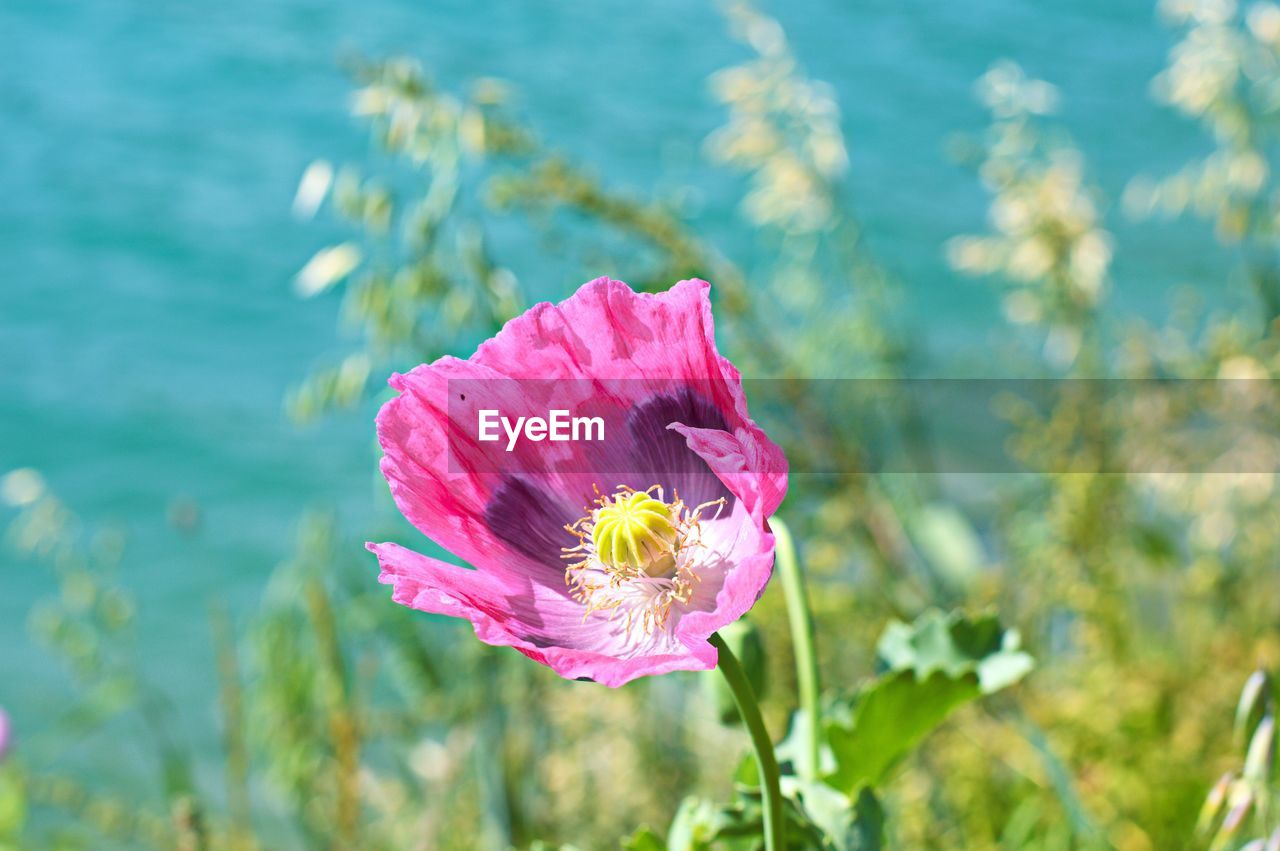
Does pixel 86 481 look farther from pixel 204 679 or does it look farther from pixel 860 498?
pixel 860 498

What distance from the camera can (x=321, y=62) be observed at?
17.1 ft

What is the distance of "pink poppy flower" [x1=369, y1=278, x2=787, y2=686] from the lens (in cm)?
50

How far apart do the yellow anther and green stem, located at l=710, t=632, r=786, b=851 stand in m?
0.09

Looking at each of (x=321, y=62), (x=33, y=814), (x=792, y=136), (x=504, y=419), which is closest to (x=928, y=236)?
(x=321, y=62)

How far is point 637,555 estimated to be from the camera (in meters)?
0.55

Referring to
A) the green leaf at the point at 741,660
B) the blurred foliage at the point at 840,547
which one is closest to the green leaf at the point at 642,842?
the green leaf at the point at 741,660

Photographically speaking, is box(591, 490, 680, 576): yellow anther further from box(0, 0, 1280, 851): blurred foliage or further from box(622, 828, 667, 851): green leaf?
box(0, 0, 1280, 851): blurred foliage

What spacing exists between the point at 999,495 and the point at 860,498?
1.64 ft

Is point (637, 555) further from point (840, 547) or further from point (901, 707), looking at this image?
point (840, 547)

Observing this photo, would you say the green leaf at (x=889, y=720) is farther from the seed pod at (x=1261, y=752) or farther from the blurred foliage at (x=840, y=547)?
the blurred foliage at (x=840, y=547)

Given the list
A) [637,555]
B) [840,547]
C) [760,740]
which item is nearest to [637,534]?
[637,555]

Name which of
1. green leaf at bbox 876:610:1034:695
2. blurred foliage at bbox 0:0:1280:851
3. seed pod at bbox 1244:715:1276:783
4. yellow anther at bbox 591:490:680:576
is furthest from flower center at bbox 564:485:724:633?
blurred foliage at bbox 0:0:1280:851

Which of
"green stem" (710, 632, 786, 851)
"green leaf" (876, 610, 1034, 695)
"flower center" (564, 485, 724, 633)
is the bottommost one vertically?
"green stem" (710, 632, 786, 851)

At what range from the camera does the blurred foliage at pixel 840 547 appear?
4.30 feet
